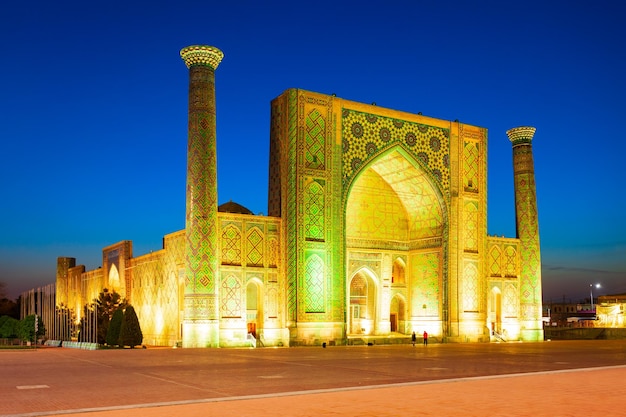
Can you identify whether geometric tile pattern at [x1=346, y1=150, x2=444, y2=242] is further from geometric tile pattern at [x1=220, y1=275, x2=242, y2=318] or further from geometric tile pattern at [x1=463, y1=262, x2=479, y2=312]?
geometric tile pattern at [x1=220, y1=275, x2=242, y2=318]

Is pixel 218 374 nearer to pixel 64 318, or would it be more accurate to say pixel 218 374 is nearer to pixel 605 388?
pixel 605 388

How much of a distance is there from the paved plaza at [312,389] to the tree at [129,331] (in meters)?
8.86

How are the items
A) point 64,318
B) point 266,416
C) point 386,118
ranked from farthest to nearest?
1. point 64,318
2. point 386,118
3. point 266,416

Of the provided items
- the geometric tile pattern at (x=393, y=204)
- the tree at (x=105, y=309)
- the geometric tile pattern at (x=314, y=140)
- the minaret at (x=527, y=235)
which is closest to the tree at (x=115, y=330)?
the tree at (x=105, y=309)

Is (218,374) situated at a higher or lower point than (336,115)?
lower

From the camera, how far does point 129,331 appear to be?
23000 millimetres

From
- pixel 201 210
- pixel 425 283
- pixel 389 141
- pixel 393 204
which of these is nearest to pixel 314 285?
pixel 201 210

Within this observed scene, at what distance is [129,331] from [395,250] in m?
11.4

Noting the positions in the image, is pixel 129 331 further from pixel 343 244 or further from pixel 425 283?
pixel 425 283

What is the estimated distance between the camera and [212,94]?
23.1 meters

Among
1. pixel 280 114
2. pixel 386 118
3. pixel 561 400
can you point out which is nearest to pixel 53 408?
pixel 561 400

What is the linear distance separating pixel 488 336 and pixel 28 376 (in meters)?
20.7

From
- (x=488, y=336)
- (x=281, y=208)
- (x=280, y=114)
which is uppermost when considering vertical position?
(x=280, y=114)

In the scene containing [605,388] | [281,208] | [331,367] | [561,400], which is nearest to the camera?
[561,400]
